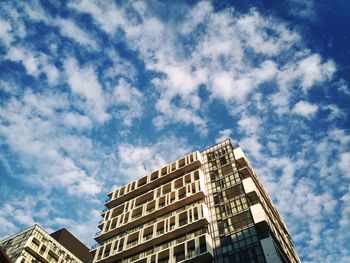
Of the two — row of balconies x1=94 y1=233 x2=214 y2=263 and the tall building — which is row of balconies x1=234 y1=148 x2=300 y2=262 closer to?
the tall building

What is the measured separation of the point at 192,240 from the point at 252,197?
38.9 feet

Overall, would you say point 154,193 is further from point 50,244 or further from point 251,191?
point 50,244

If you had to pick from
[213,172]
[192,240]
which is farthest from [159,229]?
[213,172]

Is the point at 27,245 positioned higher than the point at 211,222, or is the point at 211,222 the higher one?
the point at 27,245

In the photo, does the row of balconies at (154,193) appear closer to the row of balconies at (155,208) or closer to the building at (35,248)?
the row of balconies at (155,208)

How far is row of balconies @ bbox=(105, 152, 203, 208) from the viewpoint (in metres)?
62.6

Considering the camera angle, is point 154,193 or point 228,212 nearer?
point 228,212

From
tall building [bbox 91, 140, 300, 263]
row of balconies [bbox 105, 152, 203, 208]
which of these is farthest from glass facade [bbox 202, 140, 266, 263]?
row of balconies [bbox 105, 152, 203, 208]

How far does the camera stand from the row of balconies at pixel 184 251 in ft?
A: 140

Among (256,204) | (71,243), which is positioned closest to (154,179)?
(256,204)

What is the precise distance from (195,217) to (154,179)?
1905cm

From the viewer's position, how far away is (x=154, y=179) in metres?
66.6

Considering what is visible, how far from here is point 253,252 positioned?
134ft

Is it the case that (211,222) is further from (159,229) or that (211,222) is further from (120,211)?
(120,211)
